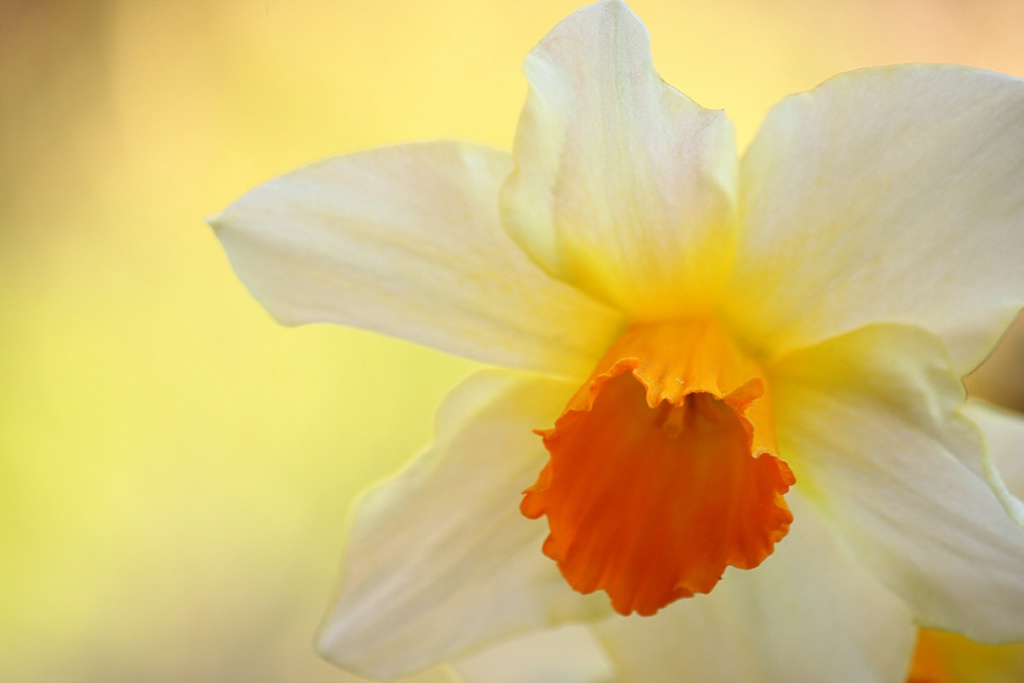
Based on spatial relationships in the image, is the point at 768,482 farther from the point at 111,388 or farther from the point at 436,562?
the point at 111,388

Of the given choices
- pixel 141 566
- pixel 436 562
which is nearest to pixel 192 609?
pixel 141 566

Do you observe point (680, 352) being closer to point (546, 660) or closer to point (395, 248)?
point (395, 248)

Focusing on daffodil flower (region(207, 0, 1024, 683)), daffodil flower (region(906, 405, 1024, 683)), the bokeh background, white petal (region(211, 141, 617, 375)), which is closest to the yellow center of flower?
daffodil flower (region(207, 0, 1024, 683))

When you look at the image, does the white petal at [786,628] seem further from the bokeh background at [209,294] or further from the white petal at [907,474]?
the bokeh background at [209,294]

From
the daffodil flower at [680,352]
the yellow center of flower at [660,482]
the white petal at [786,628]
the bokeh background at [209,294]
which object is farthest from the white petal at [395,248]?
the bokeh background at [209,294]

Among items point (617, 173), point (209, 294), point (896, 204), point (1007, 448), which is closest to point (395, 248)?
point (617, 173)

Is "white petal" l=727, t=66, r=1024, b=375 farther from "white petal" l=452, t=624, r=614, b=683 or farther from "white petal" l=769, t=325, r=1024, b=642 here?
"white petal" l=452, t=624, r=614, b=683

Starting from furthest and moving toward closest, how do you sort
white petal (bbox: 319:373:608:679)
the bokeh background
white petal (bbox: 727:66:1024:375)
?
1. the bokeh background
2. white petal (bbox: 319:373:608:679)
3. white petal (bbox: 727:66:1024:375)
